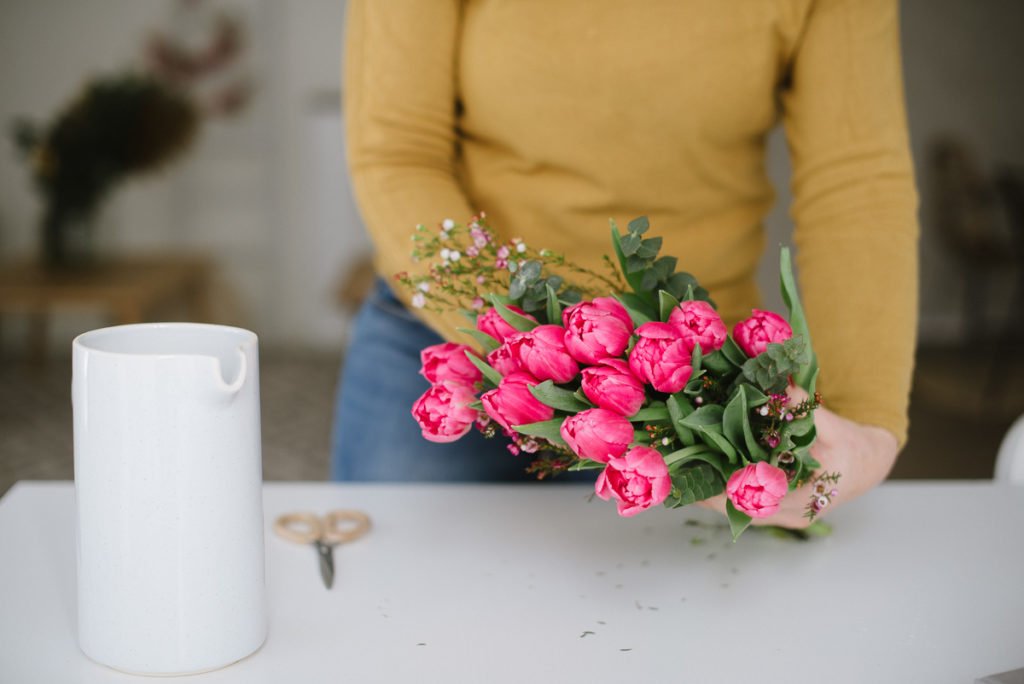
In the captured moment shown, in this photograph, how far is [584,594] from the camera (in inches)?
25.6

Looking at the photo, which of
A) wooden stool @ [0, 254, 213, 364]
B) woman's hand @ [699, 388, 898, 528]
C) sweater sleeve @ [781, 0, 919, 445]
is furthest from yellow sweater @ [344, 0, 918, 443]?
wooden stool @ [0, 254, 213, 364]

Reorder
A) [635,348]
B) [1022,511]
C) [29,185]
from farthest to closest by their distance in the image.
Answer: [29,185] < [1022,511] < [635,348]

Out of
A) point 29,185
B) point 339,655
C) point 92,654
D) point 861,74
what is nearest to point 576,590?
point 339,655

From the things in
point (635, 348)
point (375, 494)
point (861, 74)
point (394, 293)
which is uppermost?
point (861, 74)

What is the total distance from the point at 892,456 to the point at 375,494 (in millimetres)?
409

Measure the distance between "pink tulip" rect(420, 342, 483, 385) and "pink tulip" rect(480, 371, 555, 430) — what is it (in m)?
0.06

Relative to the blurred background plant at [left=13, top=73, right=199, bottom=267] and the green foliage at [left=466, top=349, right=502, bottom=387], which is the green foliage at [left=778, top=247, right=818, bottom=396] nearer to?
the green foliage at [left=466, top=349, right=502, bottom=387]

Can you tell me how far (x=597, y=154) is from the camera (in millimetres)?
922

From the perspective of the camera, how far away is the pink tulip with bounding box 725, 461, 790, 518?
20.6 inches

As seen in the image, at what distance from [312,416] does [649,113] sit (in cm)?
287

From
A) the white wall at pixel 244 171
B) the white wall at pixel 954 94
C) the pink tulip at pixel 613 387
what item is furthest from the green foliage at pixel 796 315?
the white wall at pixel 954 94

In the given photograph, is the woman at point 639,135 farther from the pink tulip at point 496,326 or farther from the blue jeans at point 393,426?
the pink tulip at point 496,326

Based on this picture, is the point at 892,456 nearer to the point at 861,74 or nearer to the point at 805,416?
the point at 805,416

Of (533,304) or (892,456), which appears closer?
(533,304)
